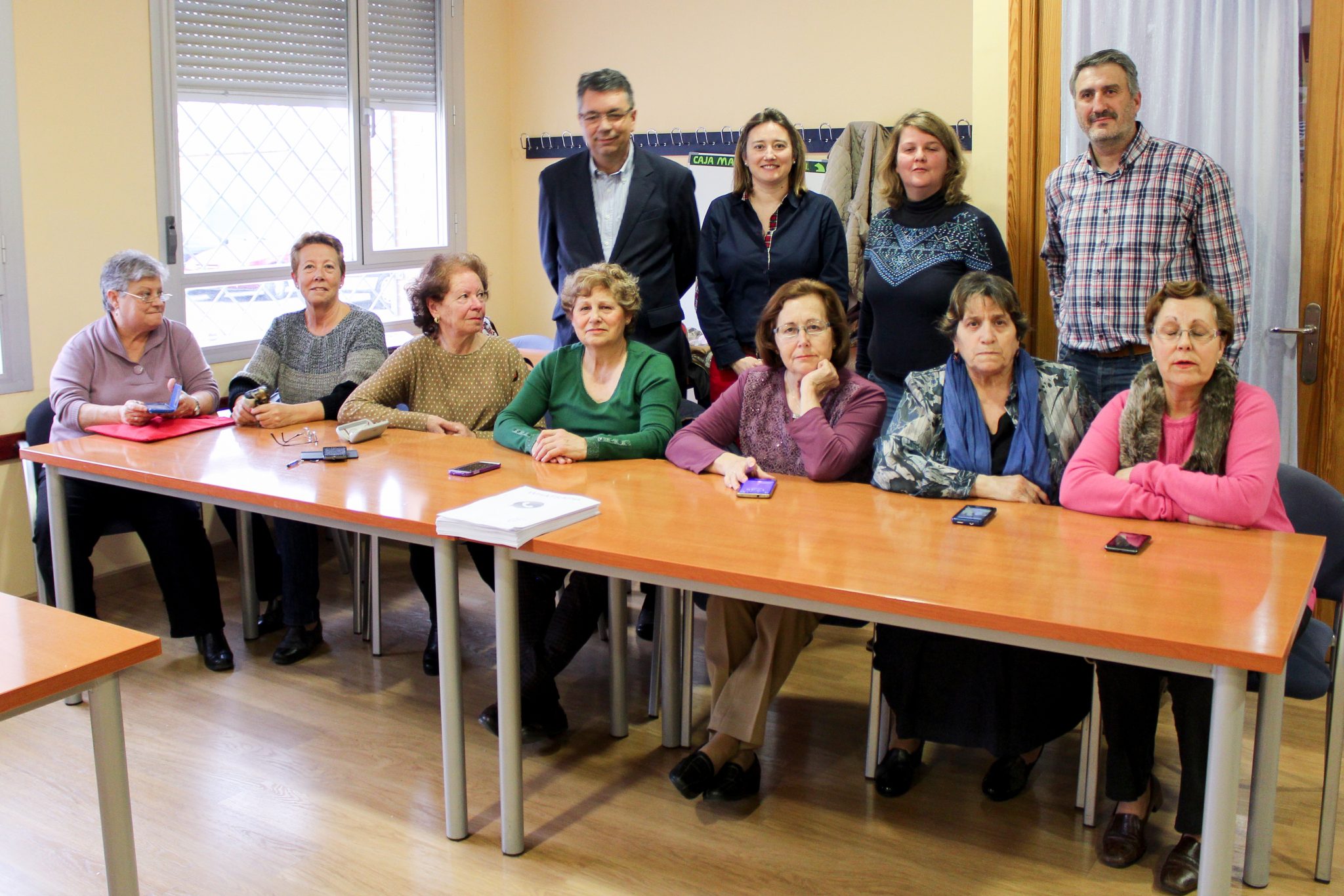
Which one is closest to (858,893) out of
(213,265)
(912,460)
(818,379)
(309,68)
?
(912,460)

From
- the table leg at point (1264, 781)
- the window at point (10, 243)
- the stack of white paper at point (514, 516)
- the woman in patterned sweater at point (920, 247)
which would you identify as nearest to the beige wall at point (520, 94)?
the window at point (10, 243)

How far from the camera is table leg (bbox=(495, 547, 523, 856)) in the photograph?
2.35 m

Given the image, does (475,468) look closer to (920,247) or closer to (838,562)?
(838,562)

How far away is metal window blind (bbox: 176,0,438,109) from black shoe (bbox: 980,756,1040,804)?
11.5 ft

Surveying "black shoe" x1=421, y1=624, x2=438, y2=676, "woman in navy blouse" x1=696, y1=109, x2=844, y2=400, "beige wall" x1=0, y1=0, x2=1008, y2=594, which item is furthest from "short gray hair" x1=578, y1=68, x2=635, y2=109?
"black shoe" x1=421, y1=624, x2=438, y2=676

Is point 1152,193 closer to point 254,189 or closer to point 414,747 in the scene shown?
point 414,747

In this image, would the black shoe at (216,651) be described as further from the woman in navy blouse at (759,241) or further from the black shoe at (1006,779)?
the black shoe at (1006,779)

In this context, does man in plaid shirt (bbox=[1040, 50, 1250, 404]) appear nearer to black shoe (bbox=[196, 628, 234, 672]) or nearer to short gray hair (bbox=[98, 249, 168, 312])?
black shoe (bbox=[196, 628, 234, 672])

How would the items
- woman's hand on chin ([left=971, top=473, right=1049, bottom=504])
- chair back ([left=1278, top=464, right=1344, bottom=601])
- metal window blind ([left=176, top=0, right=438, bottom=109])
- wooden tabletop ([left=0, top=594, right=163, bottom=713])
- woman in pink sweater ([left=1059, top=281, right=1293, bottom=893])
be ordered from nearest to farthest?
wooden tabletop ([left=0, top=594, right=163, bottom=713])
woman in pink sweater ([left=1059, top=281, right=1293, bottom=893])
chair back ([left=1278, top=464, right=1344, bottom=601])
woman's hand on chin ([left=971, top=473, right=1049, bottom=504])
metal window blind ([left=176, top=0, right=438, bottom=109])

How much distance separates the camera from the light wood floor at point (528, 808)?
234 cm

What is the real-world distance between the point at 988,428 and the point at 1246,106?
52.9 inches

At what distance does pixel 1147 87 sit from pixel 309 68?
10.3 feet

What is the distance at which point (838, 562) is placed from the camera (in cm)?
211

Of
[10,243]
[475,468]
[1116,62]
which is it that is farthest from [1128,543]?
[10,243]
